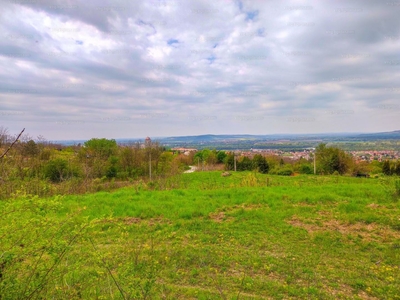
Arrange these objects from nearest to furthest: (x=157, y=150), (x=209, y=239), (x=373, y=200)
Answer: (x=209, y=239), (x=373, y=200), (x=157, y=150)

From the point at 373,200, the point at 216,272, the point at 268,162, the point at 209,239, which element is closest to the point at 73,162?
the point at 209,239

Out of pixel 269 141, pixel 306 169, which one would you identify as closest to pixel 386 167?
pixel 306 169

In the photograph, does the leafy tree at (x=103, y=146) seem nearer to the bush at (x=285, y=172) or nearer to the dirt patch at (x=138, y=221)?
the dirt patch at (x=138, y=221)

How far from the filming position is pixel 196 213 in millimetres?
6496

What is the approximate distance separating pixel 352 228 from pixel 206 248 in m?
3.57

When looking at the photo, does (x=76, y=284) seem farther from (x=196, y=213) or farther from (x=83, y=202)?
(x=83, y=202)

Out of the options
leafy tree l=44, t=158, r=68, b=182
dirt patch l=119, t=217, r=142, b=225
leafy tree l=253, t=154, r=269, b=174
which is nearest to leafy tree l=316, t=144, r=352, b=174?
leafy tree l=253, t=154, r=269, b=174

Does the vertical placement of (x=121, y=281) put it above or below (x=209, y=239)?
above

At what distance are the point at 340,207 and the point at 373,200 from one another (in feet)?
5.47

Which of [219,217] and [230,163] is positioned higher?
[219,217]

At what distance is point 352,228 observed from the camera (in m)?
5.30

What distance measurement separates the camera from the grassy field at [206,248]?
1928 millimetres

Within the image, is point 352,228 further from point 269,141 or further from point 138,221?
point 269,141

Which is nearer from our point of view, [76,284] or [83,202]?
[76,284]
